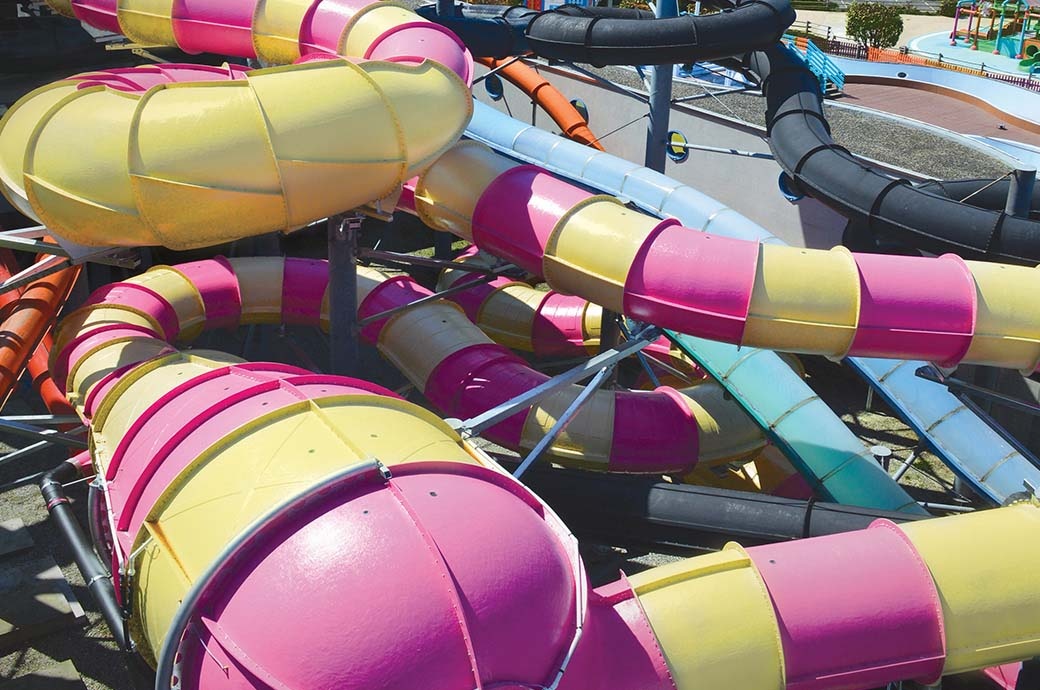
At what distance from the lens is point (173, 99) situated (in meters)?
8.17

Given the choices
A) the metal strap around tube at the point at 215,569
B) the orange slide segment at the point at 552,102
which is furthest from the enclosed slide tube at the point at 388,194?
the orange slide segment at the point at 552,102

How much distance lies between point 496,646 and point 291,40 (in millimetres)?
9077

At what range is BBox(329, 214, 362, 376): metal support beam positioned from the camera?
10273mm

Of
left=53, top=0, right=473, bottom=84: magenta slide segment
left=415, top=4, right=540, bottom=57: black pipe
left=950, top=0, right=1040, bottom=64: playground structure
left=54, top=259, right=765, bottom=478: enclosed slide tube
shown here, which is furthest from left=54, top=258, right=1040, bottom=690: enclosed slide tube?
left=950, top=0, right=1040, bottom=64: playground structure

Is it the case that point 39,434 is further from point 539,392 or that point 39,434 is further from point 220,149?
point 539,392

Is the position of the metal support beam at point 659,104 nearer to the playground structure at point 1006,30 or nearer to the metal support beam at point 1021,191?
the metal support beam at point 1021,191

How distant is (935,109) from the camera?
2520 cm

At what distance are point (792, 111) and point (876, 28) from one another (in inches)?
1139

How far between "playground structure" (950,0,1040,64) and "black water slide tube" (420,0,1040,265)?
24.1m

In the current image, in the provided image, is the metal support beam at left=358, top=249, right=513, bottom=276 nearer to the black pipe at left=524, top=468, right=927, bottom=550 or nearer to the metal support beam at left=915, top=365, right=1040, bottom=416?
the black pipe at left=524, top=468, right=927, bottom=550

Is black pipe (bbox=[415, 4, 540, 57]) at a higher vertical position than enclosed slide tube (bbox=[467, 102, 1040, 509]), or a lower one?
higher

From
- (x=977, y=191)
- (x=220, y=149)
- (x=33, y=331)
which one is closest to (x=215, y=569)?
(x=220, y=149)

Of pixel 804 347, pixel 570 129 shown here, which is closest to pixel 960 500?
pixel 804 347

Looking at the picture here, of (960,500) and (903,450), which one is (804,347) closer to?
(960,500)
